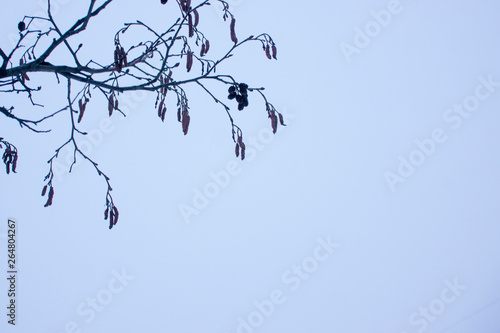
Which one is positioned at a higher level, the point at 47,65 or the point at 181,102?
the point at 47,65

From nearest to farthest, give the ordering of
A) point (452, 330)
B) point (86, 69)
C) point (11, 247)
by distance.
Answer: point (86, 69)
point (11, 247)
point (452, 330)

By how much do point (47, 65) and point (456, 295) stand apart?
869 cm

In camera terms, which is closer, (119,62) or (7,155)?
(119,62)

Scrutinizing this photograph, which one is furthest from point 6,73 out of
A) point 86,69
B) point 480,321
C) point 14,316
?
point 480,321

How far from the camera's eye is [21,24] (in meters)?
1.57

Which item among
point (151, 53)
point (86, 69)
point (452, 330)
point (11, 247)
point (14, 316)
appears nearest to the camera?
point (86, 69)

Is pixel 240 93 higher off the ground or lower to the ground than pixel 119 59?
lower

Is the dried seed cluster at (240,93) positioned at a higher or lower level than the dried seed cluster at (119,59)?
lower

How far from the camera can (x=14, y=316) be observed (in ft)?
18.0

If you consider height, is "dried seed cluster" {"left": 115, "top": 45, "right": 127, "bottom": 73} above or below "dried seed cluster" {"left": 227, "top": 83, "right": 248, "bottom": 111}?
above

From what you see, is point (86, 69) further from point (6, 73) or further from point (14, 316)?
point (14, 316)

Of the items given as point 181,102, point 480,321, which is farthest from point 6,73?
point 480,321

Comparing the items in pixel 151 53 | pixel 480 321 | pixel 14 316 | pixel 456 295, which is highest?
pixel 14 316

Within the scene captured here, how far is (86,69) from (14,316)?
5222mm
